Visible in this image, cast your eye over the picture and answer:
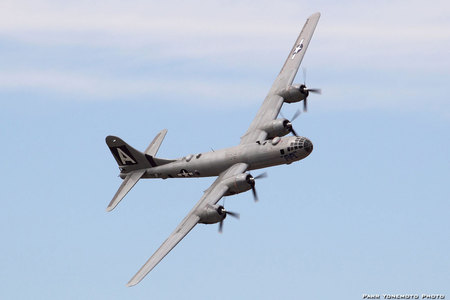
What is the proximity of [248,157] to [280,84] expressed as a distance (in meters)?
10.5

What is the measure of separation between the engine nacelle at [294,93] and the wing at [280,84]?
1.74ft

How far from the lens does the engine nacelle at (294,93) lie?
78.9m

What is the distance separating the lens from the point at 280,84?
81125 millimetres

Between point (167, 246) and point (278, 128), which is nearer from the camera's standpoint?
point (167, 246)

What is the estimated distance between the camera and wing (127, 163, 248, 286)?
6431 centimetres

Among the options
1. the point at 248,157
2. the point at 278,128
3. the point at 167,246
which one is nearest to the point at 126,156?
the point at 248,157

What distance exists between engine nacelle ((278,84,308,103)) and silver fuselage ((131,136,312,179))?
271 inches

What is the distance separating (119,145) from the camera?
78875 millimetres

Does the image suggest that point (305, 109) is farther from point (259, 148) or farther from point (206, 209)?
point (206, 209)

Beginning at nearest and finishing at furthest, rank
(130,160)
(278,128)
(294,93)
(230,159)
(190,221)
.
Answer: (190,221)
(230,159)
(278,128)
(130,160)
(294,93)

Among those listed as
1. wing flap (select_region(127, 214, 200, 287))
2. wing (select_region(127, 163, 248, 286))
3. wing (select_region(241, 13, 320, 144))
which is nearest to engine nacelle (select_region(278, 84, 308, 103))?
wing (select_region(241, 13, 320, 144))

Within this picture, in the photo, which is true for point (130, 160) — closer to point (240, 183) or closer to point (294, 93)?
point (240, 183)

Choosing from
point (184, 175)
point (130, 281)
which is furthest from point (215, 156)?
point (130, 281)

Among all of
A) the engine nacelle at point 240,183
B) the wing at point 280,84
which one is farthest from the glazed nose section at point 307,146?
the engine nacelle at point 240,183
